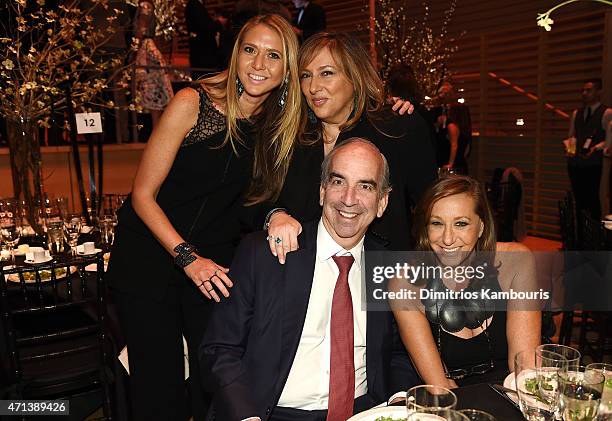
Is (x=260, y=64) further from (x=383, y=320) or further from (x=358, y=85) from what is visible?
(x=383, y=320)

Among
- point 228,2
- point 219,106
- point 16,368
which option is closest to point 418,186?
point 219,106

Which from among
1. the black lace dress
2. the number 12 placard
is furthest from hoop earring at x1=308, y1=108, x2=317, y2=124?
the number 12 placard

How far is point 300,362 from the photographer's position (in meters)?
1.98

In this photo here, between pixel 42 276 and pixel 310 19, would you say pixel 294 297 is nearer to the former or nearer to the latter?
pixel 42 276

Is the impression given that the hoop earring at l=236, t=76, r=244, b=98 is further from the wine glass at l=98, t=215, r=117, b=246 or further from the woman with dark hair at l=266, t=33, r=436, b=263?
the wine glass at l=98, t=215, r=117, b=246

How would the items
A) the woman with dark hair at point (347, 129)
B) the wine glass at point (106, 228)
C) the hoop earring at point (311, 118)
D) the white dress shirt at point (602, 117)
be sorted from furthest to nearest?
the white dress shirt at point (602, 117) < the wine glass at point (106, 228) < the hoop earring at point (311, 118) < the woman with dark hair at point (347, 129)

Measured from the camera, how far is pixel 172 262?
254cm

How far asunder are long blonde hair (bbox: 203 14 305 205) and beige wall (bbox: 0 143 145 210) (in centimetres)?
409

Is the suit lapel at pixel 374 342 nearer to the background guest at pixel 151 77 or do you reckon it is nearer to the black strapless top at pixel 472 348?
the black strapless top at pixel 472 348

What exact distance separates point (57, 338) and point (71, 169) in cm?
442

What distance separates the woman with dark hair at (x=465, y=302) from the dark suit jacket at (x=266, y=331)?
13 centimetres

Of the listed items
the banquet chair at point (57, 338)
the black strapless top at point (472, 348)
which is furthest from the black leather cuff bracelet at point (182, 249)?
the black strapless top at point (472, 348)

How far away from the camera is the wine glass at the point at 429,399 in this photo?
123 centimetres

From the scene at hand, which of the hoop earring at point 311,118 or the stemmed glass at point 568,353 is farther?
the hoop earring at point 311,118
